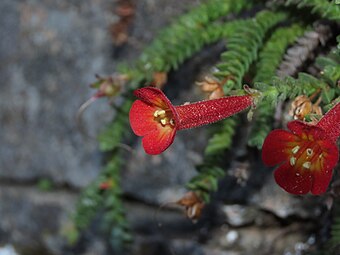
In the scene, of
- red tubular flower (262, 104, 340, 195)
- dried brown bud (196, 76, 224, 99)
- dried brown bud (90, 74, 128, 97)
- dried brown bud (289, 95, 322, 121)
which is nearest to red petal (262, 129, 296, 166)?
red tubular flower (262, 104, 340, 195)

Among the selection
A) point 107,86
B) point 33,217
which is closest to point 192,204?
→ point 107,86

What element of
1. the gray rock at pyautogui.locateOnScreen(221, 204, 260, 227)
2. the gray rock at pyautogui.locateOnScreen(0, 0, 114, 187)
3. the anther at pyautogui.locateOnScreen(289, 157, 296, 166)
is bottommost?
the anther at pyautogui.locateOnScreen(289, 157, 296, 166)

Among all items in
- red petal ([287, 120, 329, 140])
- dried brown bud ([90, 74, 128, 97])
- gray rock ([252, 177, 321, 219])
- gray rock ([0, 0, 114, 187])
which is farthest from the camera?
gray rock ([0, 0, 114, 187])

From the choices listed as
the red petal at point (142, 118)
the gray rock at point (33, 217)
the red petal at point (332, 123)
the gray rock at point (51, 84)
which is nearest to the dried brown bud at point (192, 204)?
the red petal at point (142, 118)

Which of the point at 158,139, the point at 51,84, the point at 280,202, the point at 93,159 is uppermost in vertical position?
the point at 51,84

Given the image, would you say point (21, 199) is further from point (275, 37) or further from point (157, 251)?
point (275, 37)

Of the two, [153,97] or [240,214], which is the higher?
[240,214]

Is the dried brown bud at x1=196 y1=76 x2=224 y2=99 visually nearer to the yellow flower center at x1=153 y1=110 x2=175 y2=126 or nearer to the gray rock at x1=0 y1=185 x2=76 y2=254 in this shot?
the yellow flower center at x1=153 y1=110 x2=175 y2=126

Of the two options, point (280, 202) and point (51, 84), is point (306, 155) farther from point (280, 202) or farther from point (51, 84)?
point (51, 84)
